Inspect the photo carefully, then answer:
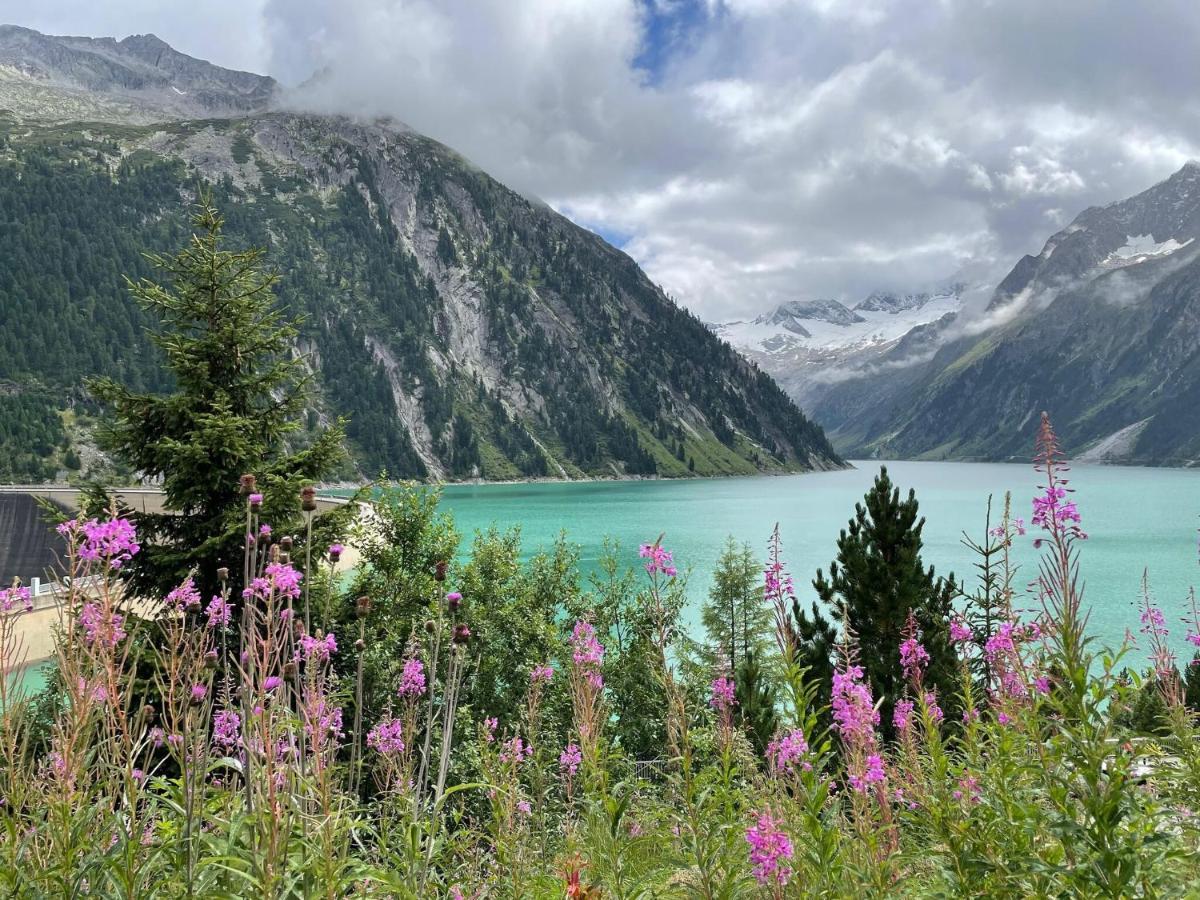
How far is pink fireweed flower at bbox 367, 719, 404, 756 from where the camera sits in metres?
6.62

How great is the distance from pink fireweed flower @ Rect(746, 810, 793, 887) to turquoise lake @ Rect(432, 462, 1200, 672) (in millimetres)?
19193

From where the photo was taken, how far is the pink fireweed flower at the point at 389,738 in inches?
261

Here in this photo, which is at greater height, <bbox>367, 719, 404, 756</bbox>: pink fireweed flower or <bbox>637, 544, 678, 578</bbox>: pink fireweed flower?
<bbox>637, 544, 678, 578</bbox>: pink fireweed flower

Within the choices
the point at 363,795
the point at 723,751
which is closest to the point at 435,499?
the point at 363,795

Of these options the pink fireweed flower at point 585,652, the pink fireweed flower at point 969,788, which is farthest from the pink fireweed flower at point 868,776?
the pink fireweed flower at point 585,652

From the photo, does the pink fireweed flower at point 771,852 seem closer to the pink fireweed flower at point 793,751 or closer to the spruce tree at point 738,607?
the pink fireweed flower at point 793,751

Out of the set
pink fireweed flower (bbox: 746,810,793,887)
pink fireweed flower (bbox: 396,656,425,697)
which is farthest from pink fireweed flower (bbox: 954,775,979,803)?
pink fireweed flower (bbox: 396,656,425,697)

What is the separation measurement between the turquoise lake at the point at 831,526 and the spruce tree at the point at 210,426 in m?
13.2

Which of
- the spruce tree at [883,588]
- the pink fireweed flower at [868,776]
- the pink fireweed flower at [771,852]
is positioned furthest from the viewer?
the spruce tree at [883,588]

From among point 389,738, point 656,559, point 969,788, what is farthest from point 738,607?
point 656,559

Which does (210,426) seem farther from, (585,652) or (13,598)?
(585,652)

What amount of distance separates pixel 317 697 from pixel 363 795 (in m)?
18.5

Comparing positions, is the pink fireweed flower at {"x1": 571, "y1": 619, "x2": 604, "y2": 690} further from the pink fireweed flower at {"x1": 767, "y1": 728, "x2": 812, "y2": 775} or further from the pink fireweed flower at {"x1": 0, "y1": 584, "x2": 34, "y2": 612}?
the pink fireweed flower at {"x1": 0, "y1": 584, "x2": 34, "y2": 612}

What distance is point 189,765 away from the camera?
3316 mm
